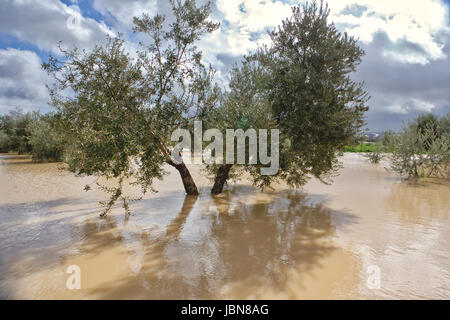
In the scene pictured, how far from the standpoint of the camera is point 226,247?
647cm

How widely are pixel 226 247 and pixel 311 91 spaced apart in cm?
533

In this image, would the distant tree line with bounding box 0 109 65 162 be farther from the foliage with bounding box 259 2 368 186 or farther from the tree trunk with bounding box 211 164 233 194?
the foliage with bounding box 259 2 368 186

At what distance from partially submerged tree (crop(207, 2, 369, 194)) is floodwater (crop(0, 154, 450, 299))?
2371 millimetres

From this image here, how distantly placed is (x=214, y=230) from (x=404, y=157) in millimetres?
14769

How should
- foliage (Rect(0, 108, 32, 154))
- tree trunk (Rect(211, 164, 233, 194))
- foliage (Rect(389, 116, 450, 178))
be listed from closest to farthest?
tree trunk (Rect(211, 164, 233, 194)) < foliage (Rect(389, 116, 450, 178)) < foliage (Rect(0, 108, 32, 154))

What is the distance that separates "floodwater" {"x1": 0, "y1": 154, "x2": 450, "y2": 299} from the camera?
15.5ft

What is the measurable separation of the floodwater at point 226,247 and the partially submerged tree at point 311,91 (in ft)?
7.78

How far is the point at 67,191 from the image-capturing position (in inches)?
498

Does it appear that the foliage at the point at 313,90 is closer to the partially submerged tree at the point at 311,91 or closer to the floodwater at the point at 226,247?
the partially submerged tree at the point at 311,91

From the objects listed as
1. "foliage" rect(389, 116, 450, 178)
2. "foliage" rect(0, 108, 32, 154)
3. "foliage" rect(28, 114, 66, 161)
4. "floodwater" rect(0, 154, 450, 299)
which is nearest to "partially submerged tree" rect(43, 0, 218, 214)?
"floodwater" rect(0, 154, 450, 299)
